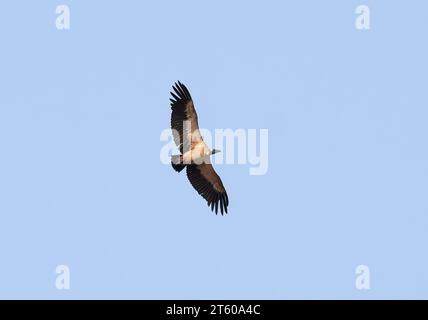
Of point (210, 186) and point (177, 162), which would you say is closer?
point (177, 162)

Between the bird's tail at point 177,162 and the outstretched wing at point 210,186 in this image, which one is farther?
the outstretched wing at point 210,186

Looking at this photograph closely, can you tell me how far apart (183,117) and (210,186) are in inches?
86.4

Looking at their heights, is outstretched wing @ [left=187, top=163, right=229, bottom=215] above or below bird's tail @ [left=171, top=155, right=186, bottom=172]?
below

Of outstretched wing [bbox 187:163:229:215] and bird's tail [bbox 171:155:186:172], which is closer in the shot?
bird's tail [bbox 171:155:186:172]

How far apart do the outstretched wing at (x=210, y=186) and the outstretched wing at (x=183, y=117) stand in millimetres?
1192

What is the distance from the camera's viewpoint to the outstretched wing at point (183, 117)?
2739 cm

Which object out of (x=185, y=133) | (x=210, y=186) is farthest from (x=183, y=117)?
(x=210, y=186)

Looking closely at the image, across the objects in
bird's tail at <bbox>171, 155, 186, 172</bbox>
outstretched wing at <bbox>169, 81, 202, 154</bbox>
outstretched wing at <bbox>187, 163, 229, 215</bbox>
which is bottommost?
outstretched wing at <bbox>187, 163, 229, 215</bbox>

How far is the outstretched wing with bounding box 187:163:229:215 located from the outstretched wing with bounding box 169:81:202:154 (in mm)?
1192

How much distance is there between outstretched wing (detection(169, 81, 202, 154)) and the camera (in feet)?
89.9

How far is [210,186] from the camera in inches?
1128

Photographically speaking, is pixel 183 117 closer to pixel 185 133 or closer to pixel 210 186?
pixel 185 133
